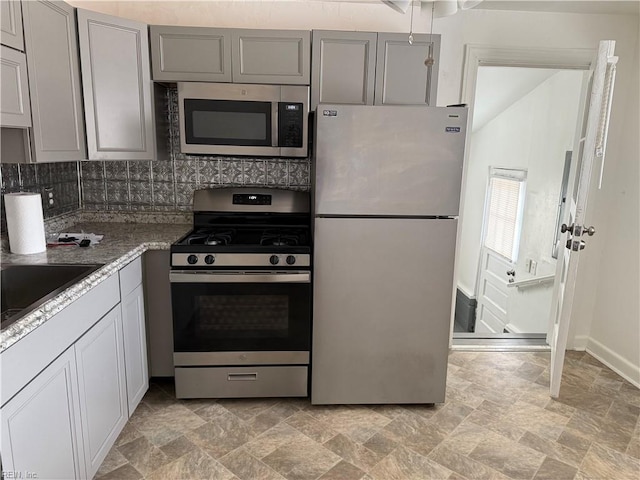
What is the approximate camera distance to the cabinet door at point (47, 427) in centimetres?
126

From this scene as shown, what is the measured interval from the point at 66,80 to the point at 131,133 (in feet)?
1.35

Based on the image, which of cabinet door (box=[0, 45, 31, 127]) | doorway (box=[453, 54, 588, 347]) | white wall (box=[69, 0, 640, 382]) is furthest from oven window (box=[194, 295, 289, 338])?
white wall (box=[69, 0, 640, 382])

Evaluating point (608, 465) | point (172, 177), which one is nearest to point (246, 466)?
point (608, 465)

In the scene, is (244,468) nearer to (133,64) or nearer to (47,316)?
(47,316)

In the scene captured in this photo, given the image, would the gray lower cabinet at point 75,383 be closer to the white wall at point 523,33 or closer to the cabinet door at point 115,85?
the cabinet door at point 115,85

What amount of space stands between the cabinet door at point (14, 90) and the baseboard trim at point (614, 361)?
3.73 metres

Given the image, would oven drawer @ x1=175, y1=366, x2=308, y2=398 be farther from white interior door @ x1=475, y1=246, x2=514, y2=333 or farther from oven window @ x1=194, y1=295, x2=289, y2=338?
white interior door @ x1=475, y1=246, x2=514, y2=333

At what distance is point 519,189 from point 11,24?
4.04m

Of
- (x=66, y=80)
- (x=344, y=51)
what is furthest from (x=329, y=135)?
(x=66, y=80)

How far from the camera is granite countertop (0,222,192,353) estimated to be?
1.34 m

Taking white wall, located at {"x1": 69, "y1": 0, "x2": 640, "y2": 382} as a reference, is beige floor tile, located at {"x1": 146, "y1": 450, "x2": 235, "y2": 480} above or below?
below

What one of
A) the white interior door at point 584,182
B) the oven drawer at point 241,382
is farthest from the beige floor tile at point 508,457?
the oven drawer at point 241,382

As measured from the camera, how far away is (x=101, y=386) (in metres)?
1.86

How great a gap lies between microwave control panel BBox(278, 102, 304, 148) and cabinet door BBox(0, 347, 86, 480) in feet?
5.06
